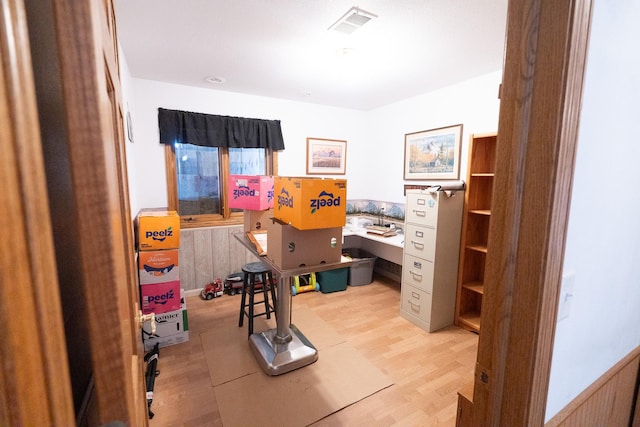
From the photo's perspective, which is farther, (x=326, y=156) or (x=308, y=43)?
(x=326, y=156)

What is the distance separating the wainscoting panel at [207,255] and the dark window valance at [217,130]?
1106mm

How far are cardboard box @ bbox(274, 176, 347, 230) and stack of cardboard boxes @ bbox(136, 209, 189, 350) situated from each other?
1.27 m

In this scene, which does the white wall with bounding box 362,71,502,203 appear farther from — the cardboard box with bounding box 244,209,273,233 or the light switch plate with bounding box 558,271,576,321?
the light switch plate with bounding box 558,271,576,321

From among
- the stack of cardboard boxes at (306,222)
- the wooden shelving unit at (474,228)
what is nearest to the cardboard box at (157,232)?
the stack of cardboard boxes at (306,222)

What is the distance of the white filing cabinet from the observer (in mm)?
2840

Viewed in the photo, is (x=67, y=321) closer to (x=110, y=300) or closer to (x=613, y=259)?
(x=110, y=300)

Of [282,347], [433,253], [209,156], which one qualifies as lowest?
[282,347]

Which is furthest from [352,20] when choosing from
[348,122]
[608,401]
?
[348,122]

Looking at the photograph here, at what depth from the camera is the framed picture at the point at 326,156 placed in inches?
170

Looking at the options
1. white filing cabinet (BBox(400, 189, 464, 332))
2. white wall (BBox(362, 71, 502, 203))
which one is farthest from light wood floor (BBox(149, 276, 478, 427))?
white wall (BBox(362, 71, 502, 203))

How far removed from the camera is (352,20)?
1.99 m

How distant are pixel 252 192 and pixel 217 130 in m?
1.48

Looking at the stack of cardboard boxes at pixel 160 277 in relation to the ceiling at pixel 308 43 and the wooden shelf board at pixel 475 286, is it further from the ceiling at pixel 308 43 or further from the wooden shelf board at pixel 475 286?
the wooden shelf board at pixel 475 286

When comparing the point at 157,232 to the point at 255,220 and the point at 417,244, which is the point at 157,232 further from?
the point at 417,244
